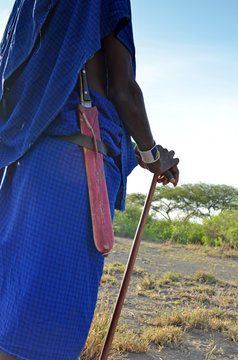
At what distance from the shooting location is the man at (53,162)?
3.65 ft

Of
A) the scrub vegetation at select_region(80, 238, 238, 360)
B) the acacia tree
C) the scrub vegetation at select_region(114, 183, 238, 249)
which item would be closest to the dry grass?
the scrub vegetation at select_region(80, 238, 238, 360)

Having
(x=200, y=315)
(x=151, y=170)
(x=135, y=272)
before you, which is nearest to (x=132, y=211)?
(x=135, y=272)

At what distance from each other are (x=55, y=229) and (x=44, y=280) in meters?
0.15

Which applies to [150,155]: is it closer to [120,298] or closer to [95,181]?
[95,181]

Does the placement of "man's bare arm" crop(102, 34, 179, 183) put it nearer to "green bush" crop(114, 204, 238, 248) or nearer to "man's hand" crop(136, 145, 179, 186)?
"man's hand" crop(136, 145, 179, 186)

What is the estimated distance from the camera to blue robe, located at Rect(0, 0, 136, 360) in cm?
111

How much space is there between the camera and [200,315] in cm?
381

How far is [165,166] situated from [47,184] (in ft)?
2.22

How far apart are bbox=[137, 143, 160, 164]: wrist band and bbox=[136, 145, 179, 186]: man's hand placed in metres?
0.03

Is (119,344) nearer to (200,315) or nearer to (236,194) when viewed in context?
(200,315)

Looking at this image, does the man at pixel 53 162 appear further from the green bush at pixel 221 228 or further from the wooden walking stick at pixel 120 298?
the green bush at pixel 221 228

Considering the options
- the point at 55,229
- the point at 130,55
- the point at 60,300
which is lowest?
the point at 60,300

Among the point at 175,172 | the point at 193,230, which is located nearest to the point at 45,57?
the point at 175,172

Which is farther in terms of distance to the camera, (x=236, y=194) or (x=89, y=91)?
(x=236, y=194)
